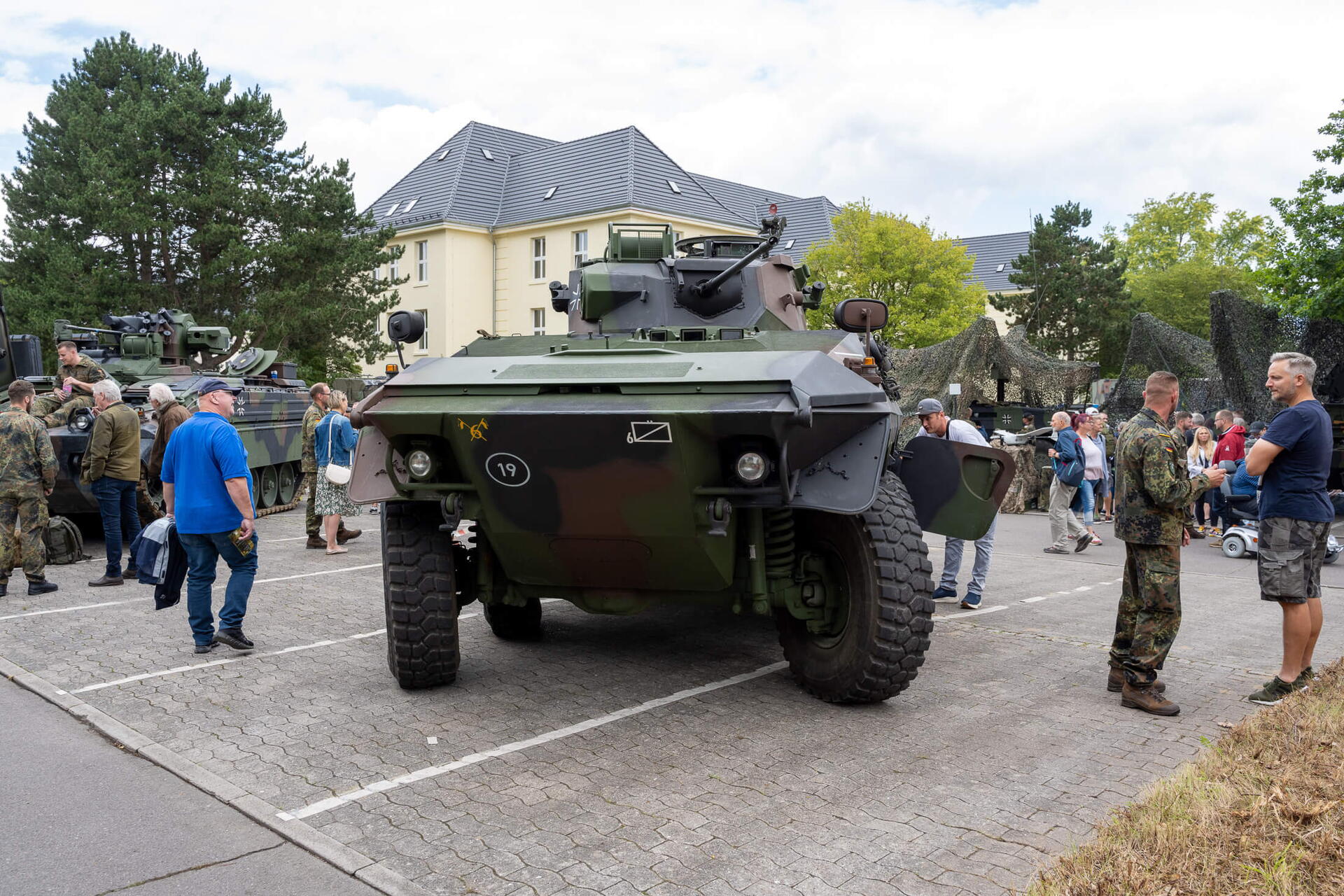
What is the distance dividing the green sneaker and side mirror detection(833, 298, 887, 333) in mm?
2731

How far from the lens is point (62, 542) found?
411 inches

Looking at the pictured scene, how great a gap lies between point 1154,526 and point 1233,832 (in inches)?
78.5

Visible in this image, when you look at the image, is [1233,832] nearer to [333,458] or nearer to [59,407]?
[333,458]

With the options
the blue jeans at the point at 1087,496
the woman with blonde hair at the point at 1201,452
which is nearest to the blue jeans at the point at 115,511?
the blue jeans at the point at 1087,496

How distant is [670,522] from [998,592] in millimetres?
5133

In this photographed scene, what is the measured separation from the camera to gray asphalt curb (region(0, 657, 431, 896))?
3.64m

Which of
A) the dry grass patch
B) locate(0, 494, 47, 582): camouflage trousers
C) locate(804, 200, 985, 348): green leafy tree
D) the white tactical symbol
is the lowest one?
the dry grass patch

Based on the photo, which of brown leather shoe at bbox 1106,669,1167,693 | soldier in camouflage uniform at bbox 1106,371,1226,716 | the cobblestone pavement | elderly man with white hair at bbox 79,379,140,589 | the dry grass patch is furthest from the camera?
elderly man with white hair at bbox 79,379,140,589

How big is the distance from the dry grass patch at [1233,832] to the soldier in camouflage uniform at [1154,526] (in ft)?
2.42

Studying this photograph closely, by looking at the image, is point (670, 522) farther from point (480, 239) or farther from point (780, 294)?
point (480, 239)

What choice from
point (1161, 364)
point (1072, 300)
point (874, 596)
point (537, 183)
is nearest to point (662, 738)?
point (874, 596)

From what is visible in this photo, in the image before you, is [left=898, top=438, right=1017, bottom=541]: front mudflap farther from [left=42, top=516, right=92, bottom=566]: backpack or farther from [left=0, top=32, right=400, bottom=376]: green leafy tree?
[left=0, top=32, right=400, bottom=376]: green leafy tree

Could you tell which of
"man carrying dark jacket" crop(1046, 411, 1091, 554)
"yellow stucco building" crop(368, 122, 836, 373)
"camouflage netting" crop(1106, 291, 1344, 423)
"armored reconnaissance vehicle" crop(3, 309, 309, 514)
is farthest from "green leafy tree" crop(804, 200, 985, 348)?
"man carrying dark jacket" crop(1046, 411, 1091, 554)

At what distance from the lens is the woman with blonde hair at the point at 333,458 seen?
10.8 meters
